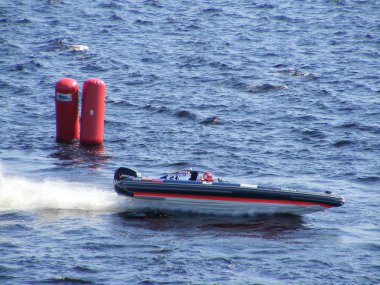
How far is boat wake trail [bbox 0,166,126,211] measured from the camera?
27812 millimetres

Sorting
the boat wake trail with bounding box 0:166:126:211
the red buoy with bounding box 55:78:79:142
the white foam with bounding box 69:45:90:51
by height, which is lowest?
the boat wake trail with bounding box 0:166:126:211

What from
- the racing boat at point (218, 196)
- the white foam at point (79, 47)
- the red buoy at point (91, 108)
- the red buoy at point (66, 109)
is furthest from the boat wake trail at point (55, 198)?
the white foam at point (79, 47)

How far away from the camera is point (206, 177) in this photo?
2781 cm

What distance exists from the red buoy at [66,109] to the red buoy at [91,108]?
1.51 feet

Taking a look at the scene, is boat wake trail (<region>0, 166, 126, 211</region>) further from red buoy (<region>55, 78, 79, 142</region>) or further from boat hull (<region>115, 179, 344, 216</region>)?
red buoy (<region>55, 78, 79, 142</region>)

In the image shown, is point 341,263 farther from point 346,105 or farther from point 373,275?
point 346,105

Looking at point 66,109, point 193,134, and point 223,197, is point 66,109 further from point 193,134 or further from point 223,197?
point 223,197

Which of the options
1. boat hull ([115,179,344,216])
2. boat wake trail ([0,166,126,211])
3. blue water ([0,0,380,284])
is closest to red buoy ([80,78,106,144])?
blue water ([0,0,380,284])

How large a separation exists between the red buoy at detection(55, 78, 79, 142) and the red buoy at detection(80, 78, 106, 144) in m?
0.46

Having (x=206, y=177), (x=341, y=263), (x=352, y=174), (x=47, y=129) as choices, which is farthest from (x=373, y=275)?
(x=47, y=129)

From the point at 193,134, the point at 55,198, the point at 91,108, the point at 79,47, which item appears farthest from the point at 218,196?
the point at 79,47

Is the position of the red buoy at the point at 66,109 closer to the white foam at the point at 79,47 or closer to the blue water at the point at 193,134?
the blue water at the point at 193,134

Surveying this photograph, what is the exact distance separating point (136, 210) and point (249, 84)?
1739 cm

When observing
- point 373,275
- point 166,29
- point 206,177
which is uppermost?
point 166,29
